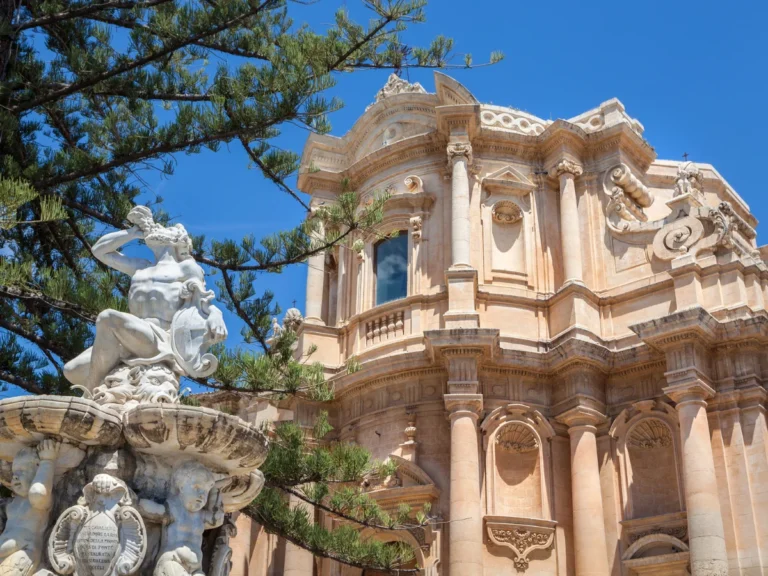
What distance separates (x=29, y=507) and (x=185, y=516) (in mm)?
874

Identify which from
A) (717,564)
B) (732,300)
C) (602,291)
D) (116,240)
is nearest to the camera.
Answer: (116,240)

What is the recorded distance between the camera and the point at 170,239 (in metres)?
6.66

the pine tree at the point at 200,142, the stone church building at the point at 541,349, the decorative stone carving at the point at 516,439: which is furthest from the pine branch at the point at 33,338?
the decorative stone carving at the point at 516,439

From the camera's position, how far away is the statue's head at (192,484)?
18.3ft

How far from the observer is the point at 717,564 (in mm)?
13797

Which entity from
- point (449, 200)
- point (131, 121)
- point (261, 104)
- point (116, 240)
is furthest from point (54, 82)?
point (449, 200)

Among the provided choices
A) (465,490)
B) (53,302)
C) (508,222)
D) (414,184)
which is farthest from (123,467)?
(508,222)

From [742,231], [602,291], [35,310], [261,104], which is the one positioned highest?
[742,231]

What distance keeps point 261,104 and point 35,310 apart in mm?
3549

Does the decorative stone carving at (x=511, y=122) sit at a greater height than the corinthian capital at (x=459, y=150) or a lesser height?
greater

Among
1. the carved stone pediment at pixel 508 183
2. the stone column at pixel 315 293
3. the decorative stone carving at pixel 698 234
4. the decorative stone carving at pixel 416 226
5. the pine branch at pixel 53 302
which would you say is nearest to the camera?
the pine branch at pixel 53 302

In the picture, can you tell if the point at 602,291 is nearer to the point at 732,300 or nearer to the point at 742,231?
the point at 732,300

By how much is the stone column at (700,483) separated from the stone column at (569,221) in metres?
3.18

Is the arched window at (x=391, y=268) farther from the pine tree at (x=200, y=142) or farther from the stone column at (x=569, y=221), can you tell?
the pine tree at (x=200, y=142)
